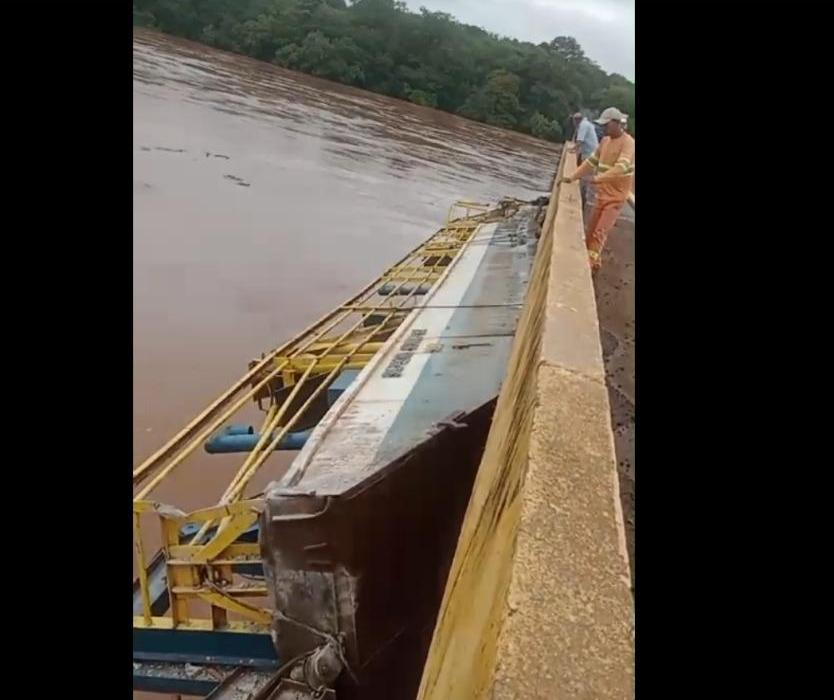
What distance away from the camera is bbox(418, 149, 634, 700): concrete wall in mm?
1412

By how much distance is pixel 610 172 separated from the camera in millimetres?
5988

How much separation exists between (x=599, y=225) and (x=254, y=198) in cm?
1485

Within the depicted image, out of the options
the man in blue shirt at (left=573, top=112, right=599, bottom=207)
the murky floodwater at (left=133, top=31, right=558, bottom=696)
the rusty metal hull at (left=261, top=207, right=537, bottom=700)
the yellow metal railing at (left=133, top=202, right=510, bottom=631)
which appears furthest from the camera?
the murky floodwater at (left=133, top=31, right=558, bottom=696)

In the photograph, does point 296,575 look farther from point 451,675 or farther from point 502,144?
point 502,144

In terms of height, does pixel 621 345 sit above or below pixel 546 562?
below

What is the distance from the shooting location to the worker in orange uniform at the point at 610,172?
5.96 metres

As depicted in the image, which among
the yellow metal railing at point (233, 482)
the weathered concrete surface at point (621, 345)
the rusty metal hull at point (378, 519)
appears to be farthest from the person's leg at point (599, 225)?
the yellow metal railing at point (233, 482)

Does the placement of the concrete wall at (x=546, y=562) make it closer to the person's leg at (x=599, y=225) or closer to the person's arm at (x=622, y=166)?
the person's arm at (x=622, y=166)

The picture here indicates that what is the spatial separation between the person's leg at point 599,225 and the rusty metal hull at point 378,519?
1.75m

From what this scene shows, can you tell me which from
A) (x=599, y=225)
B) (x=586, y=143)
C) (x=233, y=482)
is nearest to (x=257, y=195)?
(x=586, y=143)

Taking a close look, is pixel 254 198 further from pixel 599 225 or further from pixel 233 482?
pixel 233 482

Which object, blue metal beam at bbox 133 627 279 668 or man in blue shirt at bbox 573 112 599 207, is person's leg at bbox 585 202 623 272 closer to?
man in blue shirt at bbox 573 112 599 207

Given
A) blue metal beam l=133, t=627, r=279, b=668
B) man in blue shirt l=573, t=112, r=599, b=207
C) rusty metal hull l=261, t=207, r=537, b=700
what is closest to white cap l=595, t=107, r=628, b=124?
rusty metal hull l=261, t=207, r=537, b=700

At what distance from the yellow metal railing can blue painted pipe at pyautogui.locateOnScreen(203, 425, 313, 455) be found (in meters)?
0.11
